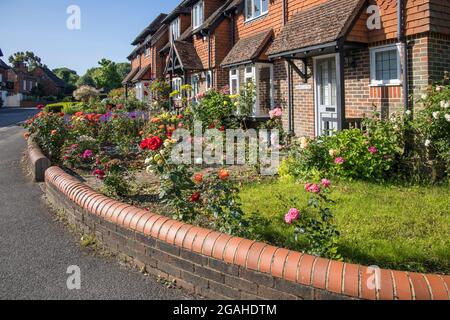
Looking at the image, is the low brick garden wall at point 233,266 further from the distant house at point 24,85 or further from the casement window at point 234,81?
the distant house at point 24,85

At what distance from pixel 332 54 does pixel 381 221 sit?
22.1ft

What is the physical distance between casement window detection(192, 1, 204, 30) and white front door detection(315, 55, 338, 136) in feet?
36.3

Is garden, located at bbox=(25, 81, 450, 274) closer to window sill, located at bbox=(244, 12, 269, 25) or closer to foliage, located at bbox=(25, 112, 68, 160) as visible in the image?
foliage, located at bbox=(25, 112, 68, 160)

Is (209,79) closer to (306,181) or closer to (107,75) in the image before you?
(306,181)

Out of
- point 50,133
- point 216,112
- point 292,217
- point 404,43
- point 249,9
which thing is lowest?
point 292,217

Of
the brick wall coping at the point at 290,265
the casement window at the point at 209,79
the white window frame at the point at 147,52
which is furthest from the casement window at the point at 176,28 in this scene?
the brick wall coping at the point at 290,265

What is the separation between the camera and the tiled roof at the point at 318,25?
9.38 metres

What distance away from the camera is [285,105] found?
13031 millimetres

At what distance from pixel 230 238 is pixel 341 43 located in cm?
680

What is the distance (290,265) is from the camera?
317cm

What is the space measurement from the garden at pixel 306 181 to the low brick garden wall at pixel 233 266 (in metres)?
0.46

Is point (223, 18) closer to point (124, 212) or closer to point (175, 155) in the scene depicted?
point (175, 155)

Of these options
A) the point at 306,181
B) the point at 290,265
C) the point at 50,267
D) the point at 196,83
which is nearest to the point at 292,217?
the point at 290,265
